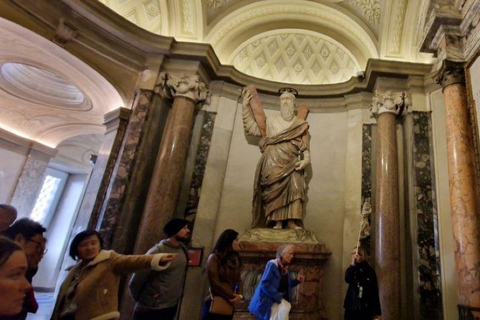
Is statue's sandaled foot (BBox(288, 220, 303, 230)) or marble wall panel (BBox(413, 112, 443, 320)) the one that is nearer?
marble wall panel (BBox(413, 112, 443, 320))

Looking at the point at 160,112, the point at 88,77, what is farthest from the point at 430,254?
the point at 88,77

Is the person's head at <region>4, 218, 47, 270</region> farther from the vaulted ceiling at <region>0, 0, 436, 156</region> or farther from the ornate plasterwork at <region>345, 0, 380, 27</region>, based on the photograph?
the ornate plasterwork at <region>345, 0, 380, 27</region>

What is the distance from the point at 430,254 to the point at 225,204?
309 cm

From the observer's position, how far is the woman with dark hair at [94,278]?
181 centimetres

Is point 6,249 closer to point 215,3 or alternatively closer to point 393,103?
point 393,103

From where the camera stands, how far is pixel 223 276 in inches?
98.7

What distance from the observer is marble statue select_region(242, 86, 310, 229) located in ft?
16.0

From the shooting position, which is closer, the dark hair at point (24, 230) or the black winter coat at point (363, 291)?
the dark hair at point (24, 230)

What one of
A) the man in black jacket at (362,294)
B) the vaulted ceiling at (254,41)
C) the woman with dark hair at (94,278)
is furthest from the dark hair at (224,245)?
the vaulted ceiling at (254,41)

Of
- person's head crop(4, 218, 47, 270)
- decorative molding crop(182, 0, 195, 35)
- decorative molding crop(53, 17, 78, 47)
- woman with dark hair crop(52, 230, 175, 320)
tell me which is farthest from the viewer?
decorative molding crop(182, 0, 195, 35)

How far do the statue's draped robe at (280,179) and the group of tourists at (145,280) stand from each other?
1.73m

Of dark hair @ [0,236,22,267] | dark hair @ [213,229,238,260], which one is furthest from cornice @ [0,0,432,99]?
dark hair @ [0,236,22,267]

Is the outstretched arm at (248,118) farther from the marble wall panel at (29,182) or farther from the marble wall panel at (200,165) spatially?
the marble wall panel at (29,182)

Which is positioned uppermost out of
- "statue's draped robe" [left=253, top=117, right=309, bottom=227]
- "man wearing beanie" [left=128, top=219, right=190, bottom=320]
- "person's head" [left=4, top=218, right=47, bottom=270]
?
"statue's draped robe" [left=253, top=117, right=309, bottom=227]
